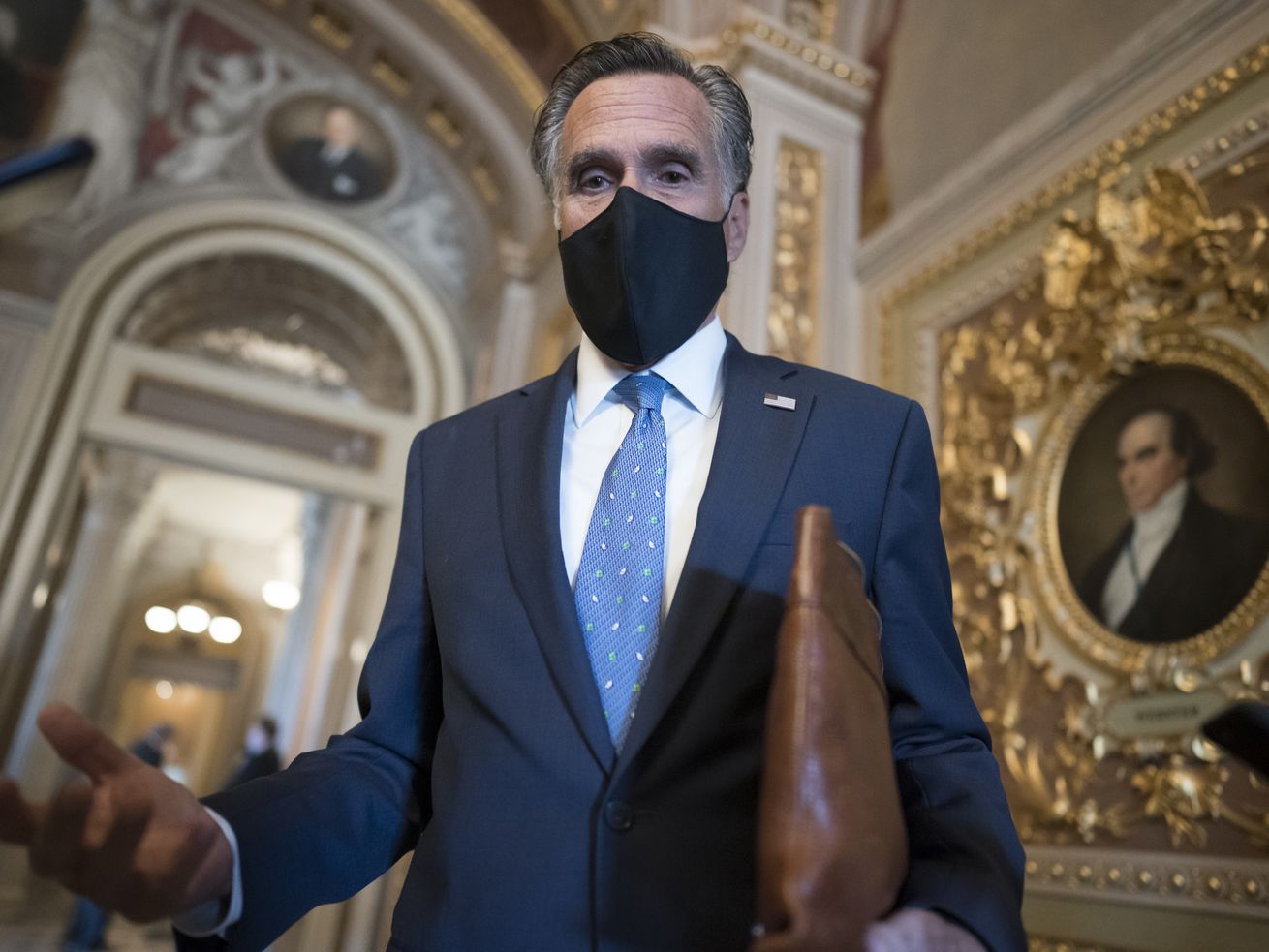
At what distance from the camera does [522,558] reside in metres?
1.19

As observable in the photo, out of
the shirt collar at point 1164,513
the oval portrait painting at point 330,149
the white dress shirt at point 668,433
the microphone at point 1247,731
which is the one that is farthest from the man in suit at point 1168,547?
the oval portrait painting at point 330,149

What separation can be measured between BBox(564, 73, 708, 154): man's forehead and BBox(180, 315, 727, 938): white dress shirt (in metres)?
0.27

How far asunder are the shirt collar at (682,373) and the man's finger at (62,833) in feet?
2.57

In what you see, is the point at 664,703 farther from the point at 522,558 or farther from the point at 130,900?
the point at 130,900

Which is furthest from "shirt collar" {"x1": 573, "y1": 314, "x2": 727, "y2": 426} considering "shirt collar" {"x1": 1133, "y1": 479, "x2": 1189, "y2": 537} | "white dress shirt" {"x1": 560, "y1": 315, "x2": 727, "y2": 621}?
"shirt collar" {"x1": 1133, "y1": 479, "x2": 1189, "y2": 537}

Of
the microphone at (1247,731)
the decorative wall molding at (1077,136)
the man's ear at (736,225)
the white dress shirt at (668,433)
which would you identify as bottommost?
the microphone at (1247,731)

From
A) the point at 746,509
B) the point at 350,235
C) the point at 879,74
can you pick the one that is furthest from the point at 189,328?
the point at 746,509

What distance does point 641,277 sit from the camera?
1265mm

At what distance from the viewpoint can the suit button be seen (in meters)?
0.98

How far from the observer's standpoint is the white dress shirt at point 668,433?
1.23 metres

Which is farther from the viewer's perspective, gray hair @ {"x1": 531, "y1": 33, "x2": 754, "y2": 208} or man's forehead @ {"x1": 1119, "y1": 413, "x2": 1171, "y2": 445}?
man's forehead @ {"x1": 1119, "y1": 413, "x2": 1171, "y2": 445}

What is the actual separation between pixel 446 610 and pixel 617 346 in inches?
16.3

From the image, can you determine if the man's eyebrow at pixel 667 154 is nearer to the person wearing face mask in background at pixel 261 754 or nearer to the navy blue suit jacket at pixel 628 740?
Answer: the navy blue suit jacket at pixel 628 740

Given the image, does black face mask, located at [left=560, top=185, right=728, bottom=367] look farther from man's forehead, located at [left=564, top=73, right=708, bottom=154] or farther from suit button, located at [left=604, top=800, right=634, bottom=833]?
suit button, located at [left=604, top=800, right=634, bottom=833]
